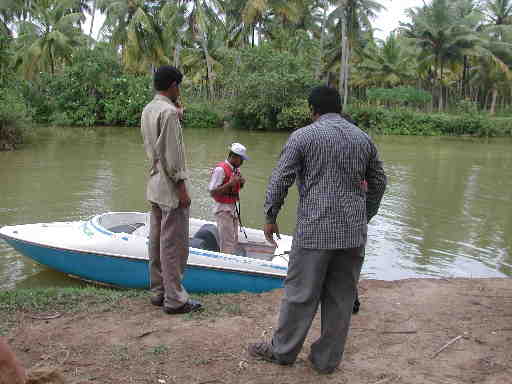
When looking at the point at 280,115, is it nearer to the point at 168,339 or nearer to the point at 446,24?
the point at 446,24

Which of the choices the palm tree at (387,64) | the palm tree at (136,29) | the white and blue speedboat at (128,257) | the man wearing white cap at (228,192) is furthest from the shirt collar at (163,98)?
the palm tree at (387,64)

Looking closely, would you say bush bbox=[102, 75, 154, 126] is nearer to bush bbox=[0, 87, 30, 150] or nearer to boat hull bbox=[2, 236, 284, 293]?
bush bbox=[0, 87, 30, 150]

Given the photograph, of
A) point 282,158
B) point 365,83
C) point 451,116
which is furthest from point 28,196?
point 365,83

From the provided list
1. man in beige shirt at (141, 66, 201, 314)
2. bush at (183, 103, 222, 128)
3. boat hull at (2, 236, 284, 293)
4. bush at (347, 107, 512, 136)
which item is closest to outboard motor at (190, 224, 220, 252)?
boat hull at (2, 236, 284, 293)

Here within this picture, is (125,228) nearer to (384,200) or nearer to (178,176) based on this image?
(178,176)

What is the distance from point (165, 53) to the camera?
36281 millimetres

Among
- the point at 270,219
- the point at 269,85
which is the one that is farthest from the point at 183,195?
the point at 269,85

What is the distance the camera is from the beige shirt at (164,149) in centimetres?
435

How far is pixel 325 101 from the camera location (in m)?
3.60

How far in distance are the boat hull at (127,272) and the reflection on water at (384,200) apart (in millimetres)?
464

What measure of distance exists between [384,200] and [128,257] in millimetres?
8948

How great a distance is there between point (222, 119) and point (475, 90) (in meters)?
29.9

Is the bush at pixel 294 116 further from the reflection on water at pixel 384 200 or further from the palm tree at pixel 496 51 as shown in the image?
the palm tree at pixel 496 51

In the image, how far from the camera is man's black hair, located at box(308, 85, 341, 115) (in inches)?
142
